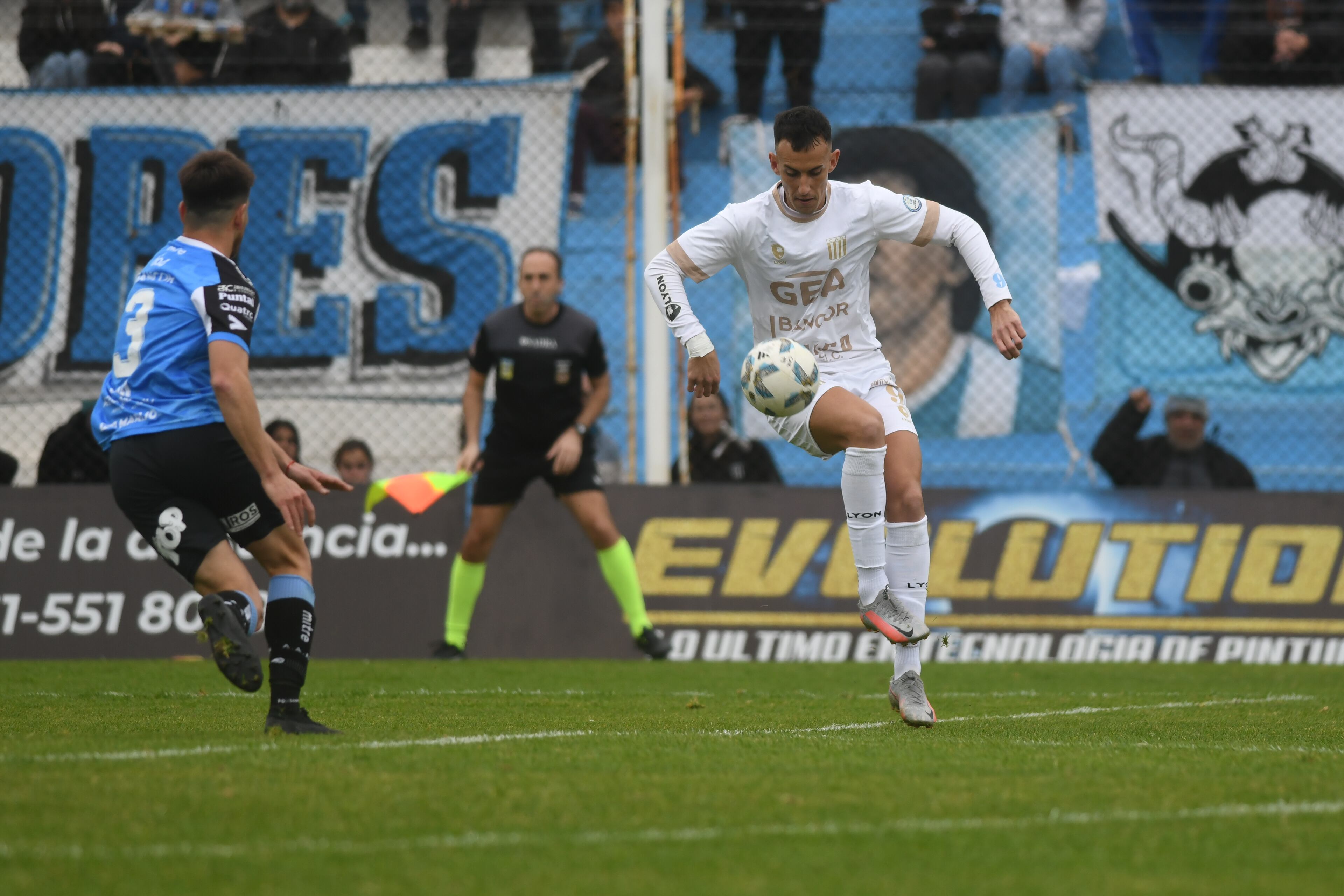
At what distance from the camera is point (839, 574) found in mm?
10930

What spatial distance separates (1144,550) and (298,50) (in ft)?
27.0

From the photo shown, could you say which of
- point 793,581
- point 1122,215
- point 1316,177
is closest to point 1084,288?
point 1122,215

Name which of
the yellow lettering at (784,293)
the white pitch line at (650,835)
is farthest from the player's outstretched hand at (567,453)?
the white pitch line at (650,835)

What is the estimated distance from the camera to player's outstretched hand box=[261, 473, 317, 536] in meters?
5.02

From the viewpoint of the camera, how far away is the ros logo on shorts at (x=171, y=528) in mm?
5164

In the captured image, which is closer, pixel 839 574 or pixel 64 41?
pixel 839 574

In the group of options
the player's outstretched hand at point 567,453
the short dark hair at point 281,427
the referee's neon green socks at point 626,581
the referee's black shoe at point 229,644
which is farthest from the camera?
the short dark hair at point 281,427

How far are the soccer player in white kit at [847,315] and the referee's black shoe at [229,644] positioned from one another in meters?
2.05

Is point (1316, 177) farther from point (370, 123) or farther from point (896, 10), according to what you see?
point (370, 123)

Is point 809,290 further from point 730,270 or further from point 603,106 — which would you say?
point 603,106

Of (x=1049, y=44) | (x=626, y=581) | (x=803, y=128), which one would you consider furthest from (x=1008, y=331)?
(x=1049, y=44)

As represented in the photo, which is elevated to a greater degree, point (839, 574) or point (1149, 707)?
point (1149, 707)

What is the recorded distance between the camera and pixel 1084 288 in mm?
13609

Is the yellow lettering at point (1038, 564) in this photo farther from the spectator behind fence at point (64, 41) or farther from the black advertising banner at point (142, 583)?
the spectator behind fence at point (64, 41)
